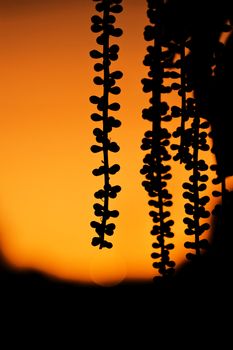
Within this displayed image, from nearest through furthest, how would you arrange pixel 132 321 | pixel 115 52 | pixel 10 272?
pixel 115 52, pixel 132 321, pixel 10 272

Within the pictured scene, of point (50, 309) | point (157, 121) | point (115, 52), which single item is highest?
point (115, 52)

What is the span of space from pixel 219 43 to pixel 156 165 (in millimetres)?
266

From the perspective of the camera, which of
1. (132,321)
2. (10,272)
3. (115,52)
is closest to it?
(115,52)

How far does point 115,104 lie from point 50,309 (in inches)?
378

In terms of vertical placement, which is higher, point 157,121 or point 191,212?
point 157,121

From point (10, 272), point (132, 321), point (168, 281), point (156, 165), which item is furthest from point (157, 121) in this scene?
point (10, 272)

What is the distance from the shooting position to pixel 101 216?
1292 millimetres

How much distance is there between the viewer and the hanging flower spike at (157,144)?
4.11 ft

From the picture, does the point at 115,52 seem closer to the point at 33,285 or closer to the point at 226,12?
the point at 226,12

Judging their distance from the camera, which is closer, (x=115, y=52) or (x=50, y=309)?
(x=115, y=52)

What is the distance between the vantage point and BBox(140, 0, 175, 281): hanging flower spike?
1254 millimetres

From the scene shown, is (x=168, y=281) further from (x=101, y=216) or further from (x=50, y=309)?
(x=50, y=309)

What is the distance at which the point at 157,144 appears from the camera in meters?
→ 1.29

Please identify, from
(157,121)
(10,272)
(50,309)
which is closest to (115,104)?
(157,121)
